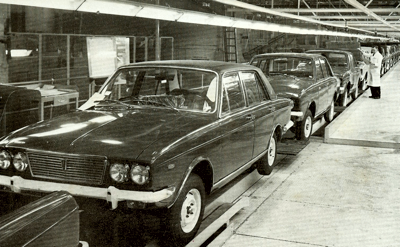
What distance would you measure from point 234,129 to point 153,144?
139 centimetres

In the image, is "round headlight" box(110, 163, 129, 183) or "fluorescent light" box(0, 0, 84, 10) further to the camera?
"fluorescent light" box(0, 0, 84, 10)

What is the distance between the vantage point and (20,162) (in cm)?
393

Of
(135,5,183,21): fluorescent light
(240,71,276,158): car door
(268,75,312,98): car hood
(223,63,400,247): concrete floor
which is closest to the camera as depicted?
(223,63,400,247): concrete floor

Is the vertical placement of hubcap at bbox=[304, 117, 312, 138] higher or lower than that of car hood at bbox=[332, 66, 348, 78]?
lower

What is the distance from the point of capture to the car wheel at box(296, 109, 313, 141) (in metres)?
8.32

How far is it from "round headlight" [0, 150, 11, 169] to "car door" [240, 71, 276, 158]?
2.74 metres

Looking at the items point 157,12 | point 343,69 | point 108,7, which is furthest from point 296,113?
point 343,69

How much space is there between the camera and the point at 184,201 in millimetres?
3979

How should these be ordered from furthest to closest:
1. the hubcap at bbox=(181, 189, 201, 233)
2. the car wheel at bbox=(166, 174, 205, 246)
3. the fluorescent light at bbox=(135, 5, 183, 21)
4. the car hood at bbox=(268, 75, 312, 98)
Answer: the car hood at bbox=(268, 75, 312, 98), the fluorescent light at bbox=(135, 5, 183, 21), the hubcap at bbox=(181, 189, 201, 233), the car wheel at bbox=(166, 174, 205, 246)

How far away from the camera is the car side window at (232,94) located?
16.3 ft

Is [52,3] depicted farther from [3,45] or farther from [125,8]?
[3,45]

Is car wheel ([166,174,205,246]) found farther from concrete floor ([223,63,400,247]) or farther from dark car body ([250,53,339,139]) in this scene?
dark car body ([250,53,339,139])

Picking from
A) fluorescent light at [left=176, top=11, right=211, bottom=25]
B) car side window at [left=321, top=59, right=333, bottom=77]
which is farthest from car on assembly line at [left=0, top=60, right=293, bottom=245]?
car side window at [left=321, top=59, right=333, bottom=77]

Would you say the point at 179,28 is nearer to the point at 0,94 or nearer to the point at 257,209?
the point at 0,94
